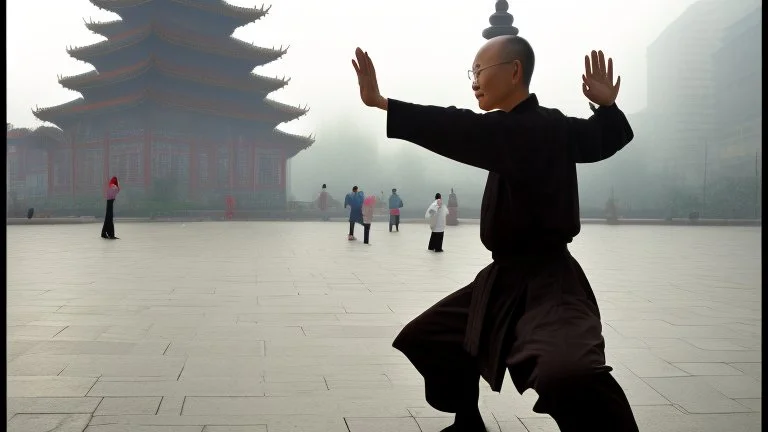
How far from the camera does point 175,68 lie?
35625 millimetres

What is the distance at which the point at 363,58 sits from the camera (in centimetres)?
234

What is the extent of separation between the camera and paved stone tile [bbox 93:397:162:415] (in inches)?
→ 127

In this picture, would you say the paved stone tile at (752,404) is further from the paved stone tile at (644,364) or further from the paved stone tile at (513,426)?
the paved stone tile at (513,426)

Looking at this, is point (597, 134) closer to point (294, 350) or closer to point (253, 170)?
point (294, 350)

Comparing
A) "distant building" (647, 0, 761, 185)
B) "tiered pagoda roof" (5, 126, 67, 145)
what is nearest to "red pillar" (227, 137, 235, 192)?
"tiered pagoda roof" (5, 126, 67, 145)

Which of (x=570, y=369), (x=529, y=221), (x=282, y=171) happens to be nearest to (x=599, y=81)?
(x=529, y=221)

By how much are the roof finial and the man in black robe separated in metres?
6.63

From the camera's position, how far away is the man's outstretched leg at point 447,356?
274 centimetres

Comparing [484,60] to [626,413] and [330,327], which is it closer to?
[626,413]

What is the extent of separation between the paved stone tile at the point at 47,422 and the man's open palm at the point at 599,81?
7.43ft

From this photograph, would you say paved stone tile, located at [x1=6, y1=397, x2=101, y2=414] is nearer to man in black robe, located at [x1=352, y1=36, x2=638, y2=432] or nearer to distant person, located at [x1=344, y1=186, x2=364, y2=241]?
man in black robe, located at [x1=352, y1=36, x2=638, y2=432]

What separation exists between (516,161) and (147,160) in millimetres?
35328

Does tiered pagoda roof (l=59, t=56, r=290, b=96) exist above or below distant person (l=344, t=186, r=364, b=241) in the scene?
above

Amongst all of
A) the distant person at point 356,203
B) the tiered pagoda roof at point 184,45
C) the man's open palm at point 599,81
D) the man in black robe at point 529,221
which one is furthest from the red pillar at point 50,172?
the man's open palm at point 599,81
